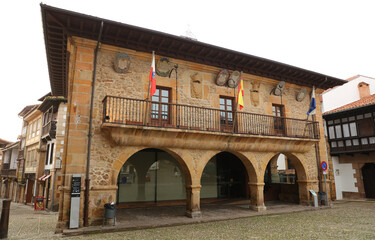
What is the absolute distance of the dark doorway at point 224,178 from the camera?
14078mm

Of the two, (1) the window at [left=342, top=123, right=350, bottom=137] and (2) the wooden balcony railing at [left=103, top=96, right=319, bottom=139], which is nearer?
(2) the wooden balcony railing at [left=103, top=96, right=319, bottom=139]

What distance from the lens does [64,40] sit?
887 cm

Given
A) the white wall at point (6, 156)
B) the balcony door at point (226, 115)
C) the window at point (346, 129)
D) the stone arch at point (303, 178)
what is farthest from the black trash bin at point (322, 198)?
the white wall at point (6, 156)

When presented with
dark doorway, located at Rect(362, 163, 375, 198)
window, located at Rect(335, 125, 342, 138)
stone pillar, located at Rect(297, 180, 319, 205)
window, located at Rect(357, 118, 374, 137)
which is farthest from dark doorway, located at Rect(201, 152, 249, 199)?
dark doorway, located at Rect(362, 163, 375, 198)

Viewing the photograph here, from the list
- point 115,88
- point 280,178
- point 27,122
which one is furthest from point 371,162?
point 27,122

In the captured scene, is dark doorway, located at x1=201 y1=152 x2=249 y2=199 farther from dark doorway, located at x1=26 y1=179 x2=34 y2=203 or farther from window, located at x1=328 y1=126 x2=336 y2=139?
dark doorway, located at x1=26 y1=179 x2=34 y2=203

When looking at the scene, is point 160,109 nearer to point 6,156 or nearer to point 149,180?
point 149,180

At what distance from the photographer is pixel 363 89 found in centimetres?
1939

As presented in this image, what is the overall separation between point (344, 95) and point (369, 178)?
6.38 m

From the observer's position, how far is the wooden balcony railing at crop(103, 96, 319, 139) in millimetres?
8719

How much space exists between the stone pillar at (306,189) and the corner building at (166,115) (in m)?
0.05

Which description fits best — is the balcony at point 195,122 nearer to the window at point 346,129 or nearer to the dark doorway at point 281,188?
the dark doorway at point 281,188

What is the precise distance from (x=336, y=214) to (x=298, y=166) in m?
2.70

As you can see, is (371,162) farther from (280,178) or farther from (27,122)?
(27,122)
